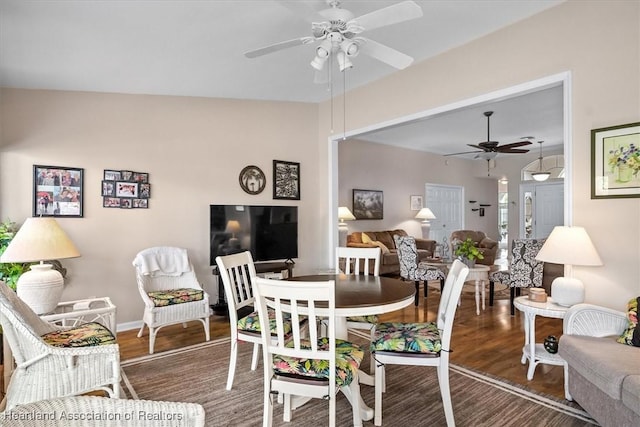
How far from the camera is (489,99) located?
3.28 m

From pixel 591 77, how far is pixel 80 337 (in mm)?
4002

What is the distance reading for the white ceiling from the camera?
8.59ft

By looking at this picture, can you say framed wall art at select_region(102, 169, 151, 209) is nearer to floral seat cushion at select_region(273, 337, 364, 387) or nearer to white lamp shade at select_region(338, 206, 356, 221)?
floral seat cushion at select_region(273, 337, 364, 387)

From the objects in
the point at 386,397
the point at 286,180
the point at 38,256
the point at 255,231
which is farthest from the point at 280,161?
the point at 386,397

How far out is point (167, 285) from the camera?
4.09 m

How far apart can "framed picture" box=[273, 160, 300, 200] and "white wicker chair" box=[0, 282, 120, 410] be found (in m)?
3.12

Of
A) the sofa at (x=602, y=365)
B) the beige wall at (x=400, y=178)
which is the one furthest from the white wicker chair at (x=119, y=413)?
the beige wall at (x=400, y=178)

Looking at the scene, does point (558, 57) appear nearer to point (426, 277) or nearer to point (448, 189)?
point (426, 277)

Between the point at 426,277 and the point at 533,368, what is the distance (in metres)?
2.19

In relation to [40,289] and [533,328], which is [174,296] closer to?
[40,289]

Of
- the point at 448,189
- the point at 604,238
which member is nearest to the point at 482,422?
the point at 604,238

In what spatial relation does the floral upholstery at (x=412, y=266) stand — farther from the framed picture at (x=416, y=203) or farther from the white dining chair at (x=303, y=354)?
the framed picture at (x=416, y=203)

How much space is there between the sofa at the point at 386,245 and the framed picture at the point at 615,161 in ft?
13.5

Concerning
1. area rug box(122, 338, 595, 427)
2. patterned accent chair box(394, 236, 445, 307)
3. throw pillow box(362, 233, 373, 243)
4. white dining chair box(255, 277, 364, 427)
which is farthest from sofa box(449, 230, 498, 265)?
white dining chair box(255, 277, 364, 427)
